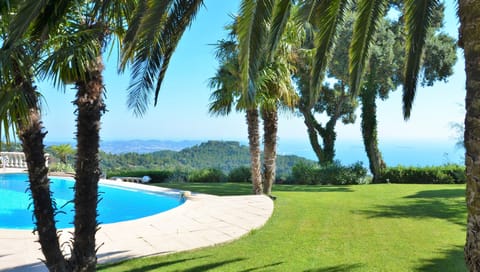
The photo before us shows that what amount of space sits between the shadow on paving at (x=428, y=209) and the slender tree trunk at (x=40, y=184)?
7.44 meters

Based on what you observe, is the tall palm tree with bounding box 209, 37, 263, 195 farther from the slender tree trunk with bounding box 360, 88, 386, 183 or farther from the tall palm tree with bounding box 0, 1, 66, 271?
the slender tree trunk with bounding box 360, 88, 386, 183

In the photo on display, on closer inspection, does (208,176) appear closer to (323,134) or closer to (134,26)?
(323,134)

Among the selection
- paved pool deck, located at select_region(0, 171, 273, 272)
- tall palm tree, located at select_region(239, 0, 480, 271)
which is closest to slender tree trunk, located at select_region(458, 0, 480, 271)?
tall palm tree, located at select_region(239, 0, 480, 271)

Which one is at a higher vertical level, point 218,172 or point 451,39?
point 451,39

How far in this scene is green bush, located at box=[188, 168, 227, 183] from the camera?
68.7 feet

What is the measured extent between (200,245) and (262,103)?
5411 mm

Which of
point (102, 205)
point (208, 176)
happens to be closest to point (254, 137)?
point (102, 205)

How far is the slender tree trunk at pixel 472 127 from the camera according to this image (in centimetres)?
288

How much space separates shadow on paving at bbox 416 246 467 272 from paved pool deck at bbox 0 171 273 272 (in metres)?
3.43

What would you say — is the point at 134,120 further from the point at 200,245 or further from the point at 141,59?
the point at 200,245

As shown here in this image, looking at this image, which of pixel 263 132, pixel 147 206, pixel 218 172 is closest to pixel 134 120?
pixel 263 132

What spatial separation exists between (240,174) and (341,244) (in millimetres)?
14204

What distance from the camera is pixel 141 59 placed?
446cm

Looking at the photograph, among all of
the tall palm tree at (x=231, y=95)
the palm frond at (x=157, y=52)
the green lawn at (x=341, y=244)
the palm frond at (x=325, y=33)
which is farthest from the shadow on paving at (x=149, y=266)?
the tall palm tree at (x=231, y=95)
